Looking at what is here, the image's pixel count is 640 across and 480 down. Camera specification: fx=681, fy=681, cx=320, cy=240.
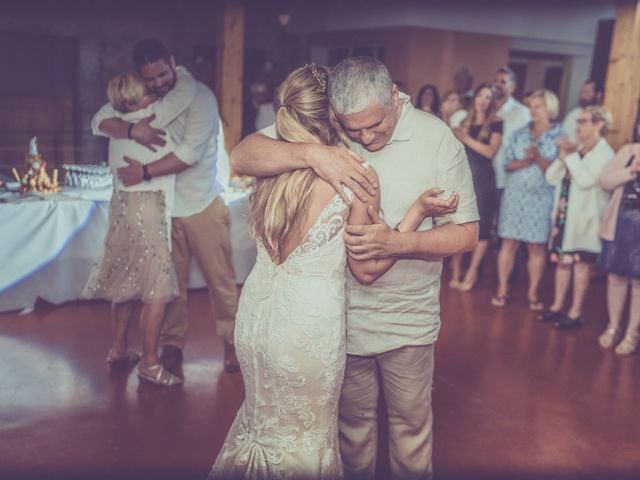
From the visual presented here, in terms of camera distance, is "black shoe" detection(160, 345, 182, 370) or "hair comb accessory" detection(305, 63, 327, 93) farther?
"black shoe" detection(160, 345, 182, 370)

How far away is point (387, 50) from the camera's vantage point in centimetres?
939

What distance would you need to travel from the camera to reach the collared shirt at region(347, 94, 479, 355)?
1.86 metres

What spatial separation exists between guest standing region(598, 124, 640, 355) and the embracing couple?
7.95 feet

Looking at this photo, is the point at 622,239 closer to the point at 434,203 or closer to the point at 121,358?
the point at 434,203

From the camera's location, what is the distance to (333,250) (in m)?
1.71

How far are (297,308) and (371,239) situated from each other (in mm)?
255

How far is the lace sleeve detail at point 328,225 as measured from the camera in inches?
66.2

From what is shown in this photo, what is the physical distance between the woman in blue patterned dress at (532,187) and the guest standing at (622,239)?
58 cm

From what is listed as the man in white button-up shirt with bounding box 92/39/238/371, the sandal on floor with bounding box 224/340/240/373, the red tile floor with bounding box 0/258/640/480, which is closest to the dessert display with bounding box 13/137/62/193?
the red tile floor with bounding box 0/258/640/480

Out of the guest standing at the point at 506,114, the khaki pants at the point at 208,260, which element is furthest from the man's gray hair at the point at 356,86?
the guest standing at the point at 506,114

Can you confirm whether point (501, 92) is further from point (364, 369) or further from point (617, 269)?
point (364, 369)

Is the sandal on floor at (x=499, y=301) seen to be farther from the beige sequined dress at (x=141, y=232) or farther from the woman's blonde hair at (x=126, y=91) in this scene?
the woman's blonde hair at (x=126, y=91)

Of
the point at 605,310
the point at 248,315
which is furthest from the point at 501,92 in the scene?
the point at 248,315

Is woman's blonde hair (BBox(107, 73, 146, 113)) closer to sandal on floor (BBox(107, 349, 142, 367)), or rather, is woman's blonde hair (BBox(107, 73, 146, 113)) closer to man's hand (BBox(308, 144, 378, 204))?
sandal on floor (BBox(107, 349, 142, 367))
